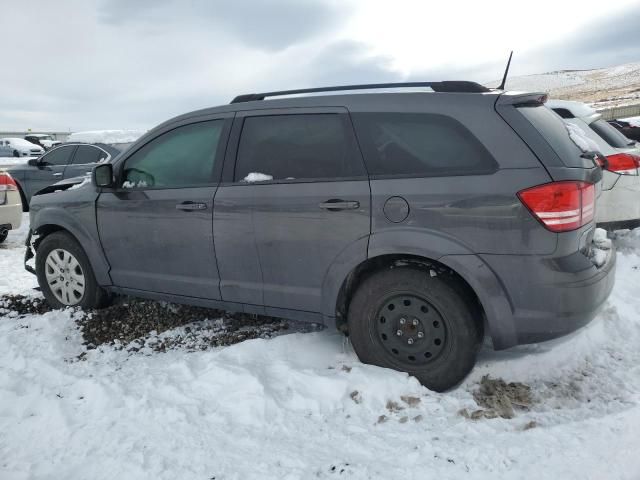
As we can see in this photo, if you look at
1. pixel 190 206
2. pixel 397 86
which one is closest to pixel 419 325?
pixel 397 86

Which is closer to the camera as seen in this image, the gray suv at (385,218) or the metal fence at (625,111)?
the gray suv at (385,218)

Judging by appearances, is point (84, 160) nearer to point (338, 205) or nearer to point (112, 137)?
point (112, 137)

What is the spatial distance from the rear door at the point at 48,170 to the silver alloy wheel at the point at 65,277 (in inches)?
262

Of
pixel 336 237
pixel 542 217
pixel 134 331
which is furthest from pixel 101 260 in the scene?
pixel 542 217

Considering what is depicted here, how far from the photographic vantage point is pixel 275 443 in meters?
2.41

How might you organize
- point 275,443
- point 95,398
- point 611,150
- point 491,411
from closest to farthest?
point 275,443 < point 491,411 < point 95,398 < point 611,150

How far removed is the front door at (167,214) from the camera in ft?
11.3

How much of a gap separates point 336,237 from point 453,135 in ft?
3.02

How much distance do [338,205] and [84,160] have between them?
8.99 m

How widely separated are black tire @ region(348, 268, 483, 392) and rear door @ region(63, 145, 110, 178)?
867 cm

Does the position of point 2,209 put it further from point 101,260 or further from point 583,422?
point 583,422

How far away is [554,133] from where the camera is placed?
2.74m

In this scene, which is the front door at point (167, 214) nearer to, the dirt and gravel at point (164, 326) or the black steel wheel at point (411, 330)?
the dirt and gravel at point (164, 326)

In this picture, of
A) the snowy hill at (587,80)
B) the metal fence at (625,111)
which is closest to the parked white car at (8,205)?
the metal fence at (625,111)
